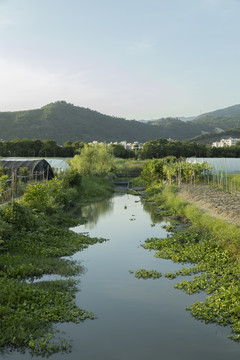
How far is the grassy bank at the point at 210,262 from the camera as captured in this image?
775cm

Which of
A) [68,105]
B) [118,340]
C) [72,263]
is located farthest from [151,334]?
[68,105]

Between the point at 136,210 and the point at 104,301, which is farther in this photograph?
the point at 136,210

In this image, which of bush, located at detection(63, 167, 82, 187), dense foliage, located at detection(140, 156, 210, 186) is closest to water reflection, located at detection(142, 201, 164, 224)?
dense foliage, located at detection(140, 156, 210, 186)

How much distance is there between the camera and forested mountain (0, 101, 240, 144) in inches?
3451

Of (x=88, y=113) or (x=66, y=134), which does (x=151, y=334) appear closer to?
(x=66, y=134)

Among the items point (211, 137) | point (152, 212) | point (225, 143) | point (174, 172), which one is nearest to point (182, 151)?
point (225, 143)

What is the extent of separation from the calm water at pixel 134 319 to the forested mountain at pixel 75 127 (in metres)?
75.2

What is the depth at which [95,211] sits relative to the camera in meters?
22.8

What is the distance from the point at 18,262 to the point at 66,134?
84.8 m

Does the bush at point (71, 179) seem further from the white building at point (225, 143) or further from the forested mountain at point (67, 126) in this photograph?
the white building at point (225, 143)

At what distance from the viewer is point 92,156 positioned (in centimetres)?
3847

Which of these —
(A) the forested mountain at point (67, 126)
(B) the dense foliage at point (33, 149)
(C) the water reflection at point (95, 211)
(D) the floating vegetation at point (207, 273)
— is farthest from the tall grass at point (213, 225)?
(A) the forested mountain at point (67, 126)

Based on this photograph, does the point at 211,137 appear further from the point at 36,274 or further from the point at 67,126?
the point at 36,274

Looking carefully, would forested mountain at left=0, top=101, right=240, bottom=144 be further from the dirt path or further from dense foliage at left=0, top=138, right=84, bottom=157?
the dirt path
